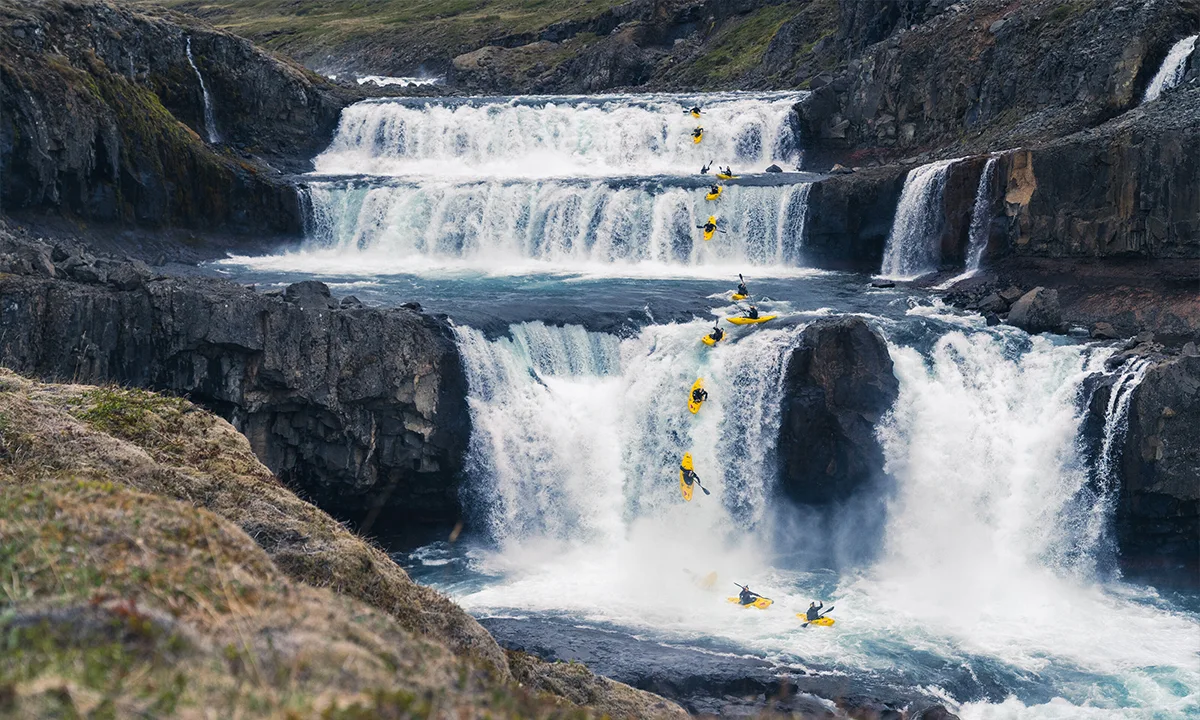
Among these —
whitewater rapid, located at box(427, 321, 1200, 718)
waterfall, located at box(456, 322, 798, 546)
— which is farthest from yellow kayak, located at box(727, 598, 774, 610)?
waterfall, located at box(456, 322, 798, 546)

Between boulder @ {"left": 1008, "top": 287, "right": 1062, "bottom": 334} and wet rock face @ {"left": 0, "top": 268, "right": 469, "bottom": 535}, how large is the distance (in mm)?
15129

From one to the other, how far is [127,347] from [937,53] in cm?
3452

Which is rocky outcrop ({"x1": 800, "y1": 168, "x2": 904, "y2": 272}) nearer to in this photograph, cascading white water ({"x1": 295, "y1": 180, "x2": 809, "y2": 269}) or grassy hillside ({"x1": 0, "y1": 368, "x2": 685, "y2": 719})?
cascading white water ({"x1": 295, "y1": 180, "x2": 809, "y2": 269})

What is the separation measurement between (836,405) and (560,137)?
25418mm

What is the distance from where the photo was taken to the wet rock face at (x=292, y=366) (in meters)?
25.7

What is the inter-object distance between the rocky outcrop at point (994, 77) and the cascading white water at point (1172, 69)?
38 centimetres

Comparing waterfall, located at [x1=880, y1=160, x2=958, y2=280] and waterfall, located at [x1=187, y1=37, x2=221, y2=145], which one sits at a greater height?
waterfall, located at [x1=187, y1=37, x2=221, y2=145]

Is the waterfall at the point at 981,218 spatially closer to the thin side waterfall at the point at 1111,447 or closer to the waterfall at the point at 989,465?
the waterfall at the point at 989,465

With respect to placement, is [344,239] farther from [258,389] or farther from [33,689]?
[33,689]

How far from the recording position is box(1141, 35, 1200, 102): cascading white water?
1459 inches

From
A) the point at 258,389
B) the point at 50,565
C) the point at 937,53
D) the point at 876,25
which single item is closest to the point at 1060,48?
the point at 937,53

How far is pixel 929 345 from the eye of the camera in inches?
1163

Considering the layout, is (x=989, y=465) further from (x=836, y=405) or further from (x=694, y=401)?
(x=694, y=401)

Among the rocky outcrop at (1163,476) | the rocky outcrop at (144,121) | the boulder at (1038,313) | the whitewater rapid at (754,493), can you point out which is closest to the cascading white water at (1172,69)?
the boulder at (1038,313)
